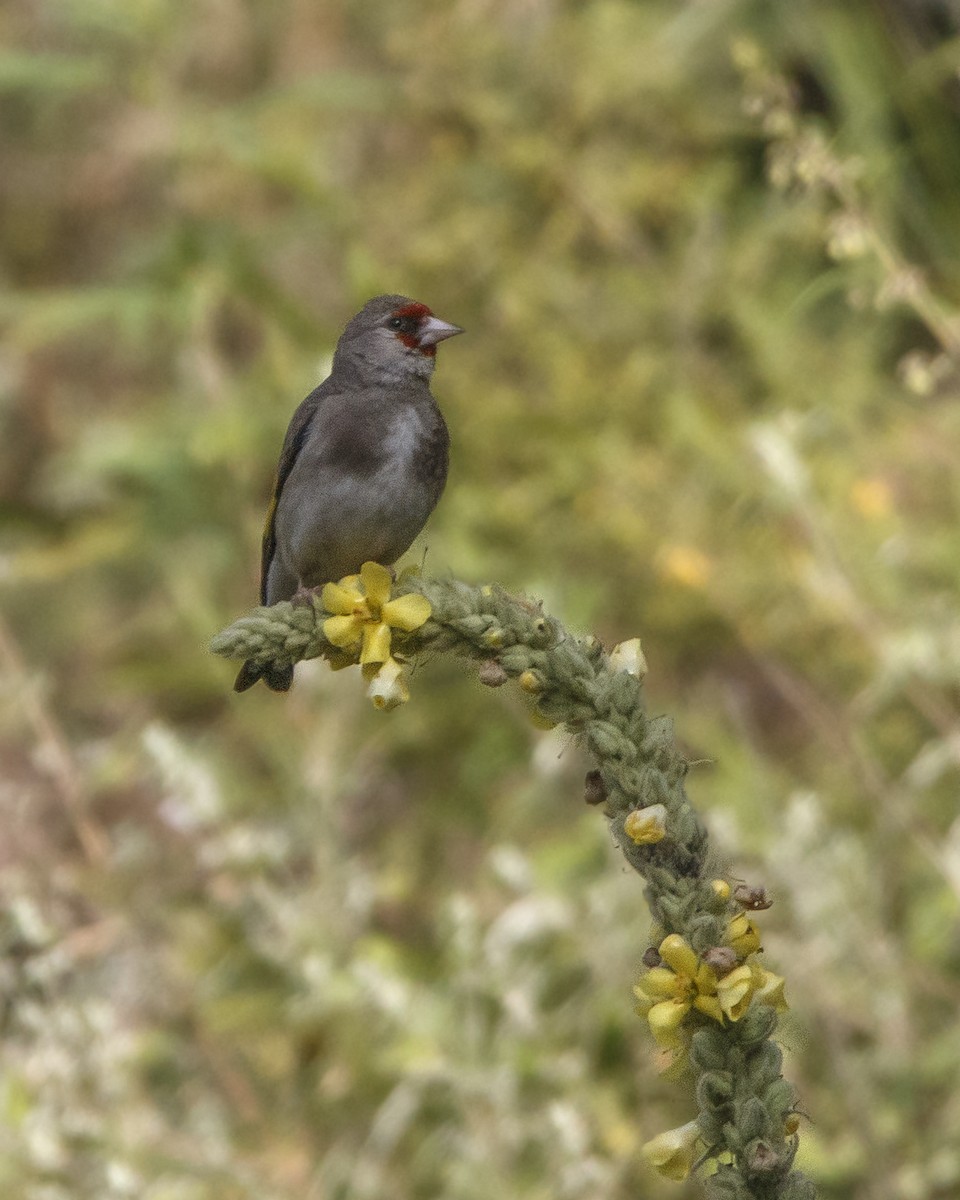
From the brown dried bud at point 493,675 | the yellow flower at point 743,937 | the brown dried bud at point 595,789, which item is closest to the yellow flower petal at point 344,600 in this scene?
the brown dried bud at point 493,675

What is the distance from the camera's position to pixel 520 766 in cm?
527

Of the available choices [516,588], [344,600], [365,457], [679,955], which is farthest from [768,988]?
[516,588]

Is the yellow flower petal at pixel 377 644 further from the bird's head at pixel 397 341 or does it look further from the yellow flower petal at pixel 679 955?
the bird's head at pixel 397 341

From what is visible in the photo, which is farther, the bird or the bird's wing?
the bird's wing

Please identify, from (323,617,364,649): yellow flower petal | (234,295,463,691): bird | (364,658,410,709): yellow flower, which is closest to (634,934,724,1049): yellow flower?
(364,658,410,709): yellow flower

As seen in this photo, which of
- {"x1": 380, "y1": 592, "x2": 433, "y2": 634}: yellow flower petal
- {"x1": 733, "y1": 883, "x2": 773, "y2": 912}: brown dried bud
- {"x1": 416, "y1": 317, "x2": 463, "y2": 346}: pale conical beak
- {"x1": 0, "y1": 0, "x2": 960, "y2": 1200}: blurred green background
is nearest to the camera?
{"x1": 733, "y1": 883, "x2": 773, "y2": 912}: brown dried bud

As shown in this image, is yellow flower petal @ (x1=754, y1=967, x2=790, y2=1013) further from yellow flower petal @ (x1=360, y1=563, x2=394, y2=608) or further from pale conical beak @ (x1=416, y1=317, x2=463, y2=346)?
pale conical beak @ (x1=416, y1=317, x2=463, y2=346)

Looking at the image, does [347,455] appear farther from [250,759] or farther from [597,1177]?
[250,759]

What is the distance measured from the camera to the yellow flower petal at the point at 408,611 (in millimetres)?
1852

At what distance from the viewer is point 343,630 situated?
1.93 metres

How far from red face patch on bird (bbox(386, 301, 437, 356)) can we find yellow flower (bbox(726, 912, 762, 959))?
6.14 ft

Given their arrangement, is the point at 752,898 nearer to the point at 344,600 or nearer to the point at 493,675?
the point at 493,675

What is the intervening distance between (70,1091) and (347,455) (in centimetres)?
148

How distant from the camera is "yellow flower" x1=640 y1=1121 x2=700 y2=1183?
1657 mm
